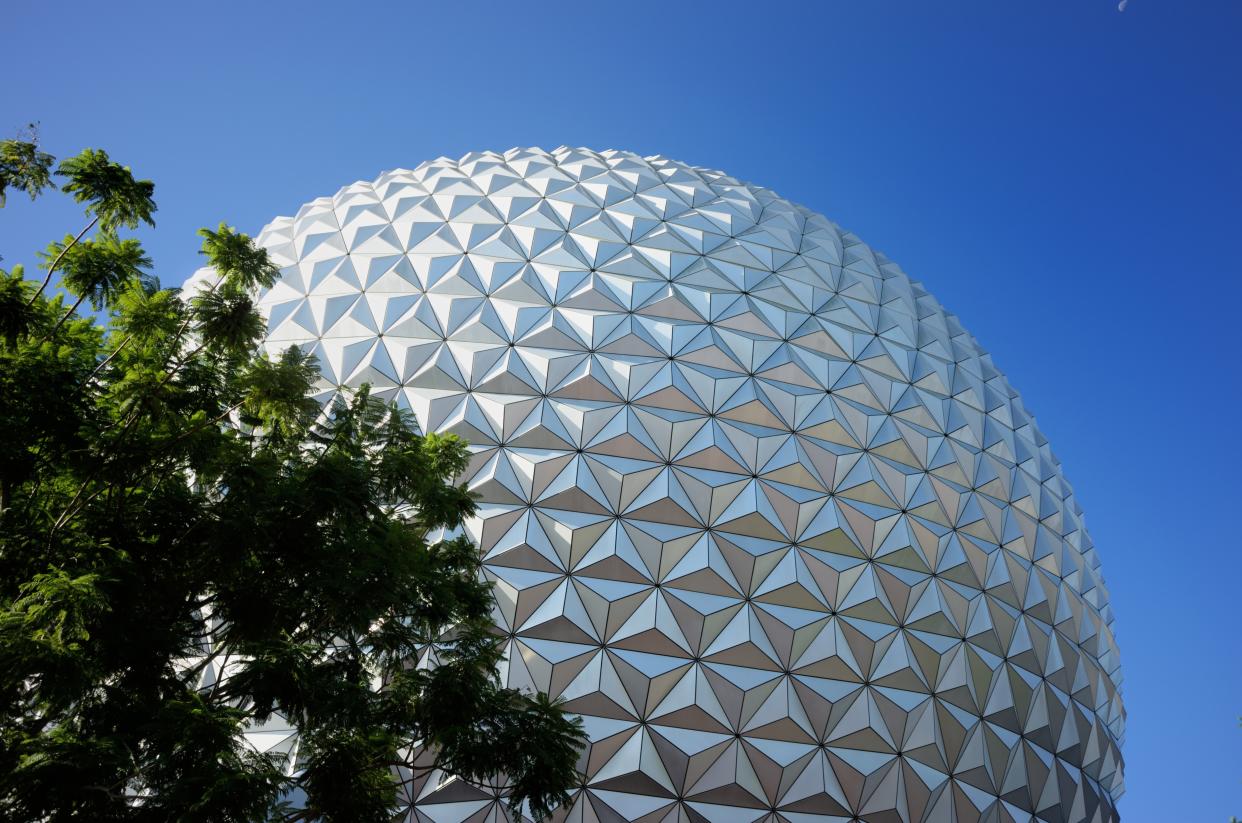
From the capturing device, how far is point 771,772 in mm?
13320

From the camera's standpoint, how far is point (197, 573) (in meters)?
9.18

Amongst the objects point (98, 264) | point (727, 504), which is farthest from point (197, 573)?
point (727, 504)

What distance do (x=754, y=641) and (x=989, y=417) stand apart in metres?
8.70

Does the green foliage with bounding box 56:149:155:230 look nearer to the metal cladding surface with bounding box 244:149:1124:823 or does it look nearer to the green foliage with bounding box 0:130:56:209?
the green foliage with bounding box 0:130:56:209

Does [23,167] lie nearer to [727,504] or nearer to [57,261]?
[57,261]

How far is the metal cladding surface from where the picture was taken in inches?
530

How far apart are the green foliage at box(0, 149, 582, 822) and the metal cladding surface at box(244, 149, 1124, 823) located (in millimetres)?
3645

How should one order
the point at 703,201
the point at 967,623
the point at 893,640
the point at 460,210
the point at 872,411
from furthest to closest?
the point at 703,201, the point at 460,210, the point at 872,411, the point at 967,623, the point at 893,640

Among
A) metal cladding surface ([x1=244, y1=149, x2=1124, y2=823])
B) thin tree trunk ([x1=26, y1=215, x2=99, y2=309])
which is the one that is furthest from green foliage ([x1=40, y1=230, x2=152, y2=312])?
metal cladding surface ([x1=244, y1=149, x2=1124, y2=823])

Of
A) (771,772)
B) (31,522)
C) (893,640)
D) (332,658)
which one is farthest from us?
(893,640)

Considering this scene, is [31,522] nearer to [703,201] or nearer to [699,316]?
[699,316]

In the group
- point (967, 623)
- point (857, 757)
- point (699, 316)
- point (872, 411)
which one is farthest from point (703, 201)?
point (857, 757)

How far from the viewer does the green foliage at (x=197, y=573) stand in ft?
24.0

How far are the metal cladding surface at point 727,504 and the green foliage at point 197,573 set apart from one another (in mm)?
3645
